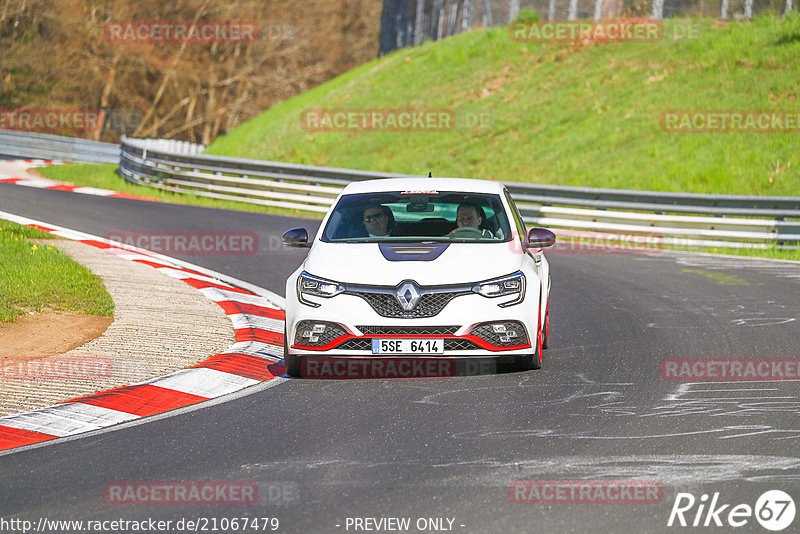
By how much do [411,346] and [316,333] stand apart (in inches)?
29.7

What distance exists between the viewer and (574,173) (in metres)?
27.0

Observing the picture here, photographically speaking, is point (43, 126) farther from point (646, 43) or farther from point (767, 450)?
point (767, 450)

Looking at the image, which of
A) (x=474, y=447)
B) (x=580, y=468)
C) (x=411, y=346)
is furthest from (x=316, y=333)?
(x=580, y=468)

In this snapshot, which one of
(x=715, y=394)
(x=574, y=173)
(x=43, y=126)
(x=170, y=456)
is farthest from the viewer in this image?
(x=43, y=126)

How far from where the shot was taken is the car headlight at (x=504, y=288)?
8039mm

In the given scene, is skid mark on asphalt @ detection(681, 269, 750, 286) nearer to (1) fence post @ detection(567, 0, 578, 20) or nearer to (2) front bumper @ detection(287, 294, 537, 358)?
(2) front bumper @ detection(287, 294, 537, 358)

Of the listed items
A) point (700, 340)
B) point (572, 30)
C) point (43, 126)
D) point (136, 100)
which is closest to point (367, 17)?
point (136, 100)

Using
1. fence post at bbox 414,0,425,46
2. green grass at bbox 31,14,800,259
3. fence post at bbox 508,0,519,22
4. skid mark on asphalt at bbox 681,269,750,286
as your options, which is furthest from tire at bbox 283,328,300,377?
fence post at bbox 414,0,425,46

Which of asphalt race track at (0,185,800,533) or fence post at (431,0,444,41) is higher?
fence post at (431,0,444,41)

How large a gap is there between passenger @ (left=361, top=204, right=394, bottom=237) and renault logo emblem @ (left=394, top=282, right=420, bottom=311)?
1.21 metres

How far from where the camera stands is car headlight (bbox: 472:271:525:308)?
8.04 metres

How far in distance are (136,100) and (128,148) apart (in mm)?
27686

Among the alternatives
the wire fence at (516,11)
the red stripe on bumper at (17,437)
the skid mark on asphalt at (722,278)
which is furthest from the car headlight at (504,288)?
the wire fence at (516,11)

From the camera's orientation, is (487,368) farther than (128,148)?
No
